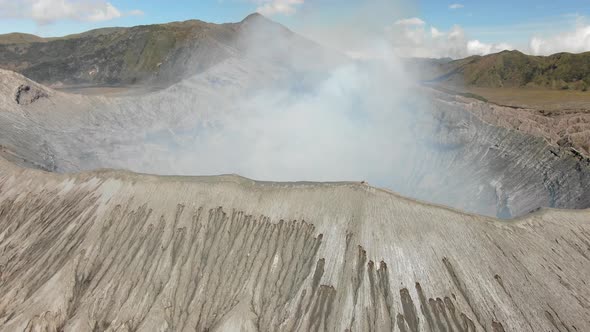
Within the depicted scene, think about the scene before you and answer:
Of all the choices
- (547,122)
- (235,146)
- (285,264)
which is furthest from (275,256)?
(547,122)

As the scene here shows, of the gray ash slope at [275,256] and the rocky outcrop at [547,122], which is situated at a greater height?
the rocky outcrop at [547,122]

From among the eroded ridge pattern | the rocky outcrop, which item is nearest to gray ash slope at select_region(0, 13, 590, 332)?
the eroded ridge pattern

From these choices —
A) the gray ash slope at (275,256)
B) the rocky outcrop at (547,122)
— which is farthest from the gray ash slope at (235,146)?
the gray ash slope at (275,256)

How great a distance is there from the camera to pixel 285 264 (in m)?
51.7

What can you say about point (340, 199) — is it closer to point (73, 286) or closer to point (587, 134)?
point (73, 286)

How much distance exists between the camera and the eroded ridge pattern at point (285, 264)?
46594 millimetres

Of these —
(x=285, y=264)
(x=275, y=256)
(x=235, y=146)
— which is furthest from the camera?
(x=235, y=146)

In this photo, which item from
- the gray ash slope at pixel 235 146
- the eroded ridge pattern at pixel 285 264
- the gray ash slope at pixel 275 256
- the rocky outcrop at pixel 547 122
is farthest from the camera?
the rocky outcrop at pixel 547 122

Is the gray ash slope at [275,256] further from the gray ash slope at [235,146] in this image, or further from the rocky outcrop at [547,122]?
the rocky outcrop at [547,122]

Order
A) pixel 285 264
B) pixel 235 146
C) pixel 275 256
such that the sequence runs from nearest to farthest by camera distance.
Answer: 1. pixel 285 264
2. pixel 275 256
3. pixel 235 146

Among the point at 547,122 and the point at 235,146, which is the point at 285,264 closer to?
the point at 235,146

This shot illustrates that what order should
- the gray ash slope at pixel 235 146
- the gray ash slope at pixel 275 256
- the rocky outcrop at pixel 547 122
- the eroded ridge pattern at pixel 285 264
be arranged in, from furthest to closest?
the rocky outcrop at pixel 547 122 < the gray ash slope at pixel 235 146 < the gray ash slope at pixel 275 256 < the eroded ridge pattern at pixel 285 264

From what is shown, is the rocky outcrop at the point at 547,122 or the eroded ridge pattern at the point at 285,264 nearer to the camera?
the eroded ridge pattern at the point at 285,264

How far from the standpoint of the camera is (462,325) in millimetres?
44656
